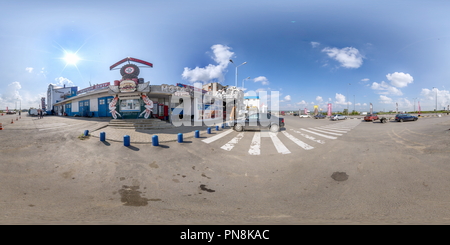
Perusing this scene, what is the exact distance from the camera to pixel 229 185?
4078 millimetres

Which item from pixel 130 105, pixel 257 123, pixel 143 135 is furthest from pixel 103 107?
pixel 257 123

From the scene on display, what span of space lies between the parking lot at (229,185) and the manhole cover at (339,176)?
24mm

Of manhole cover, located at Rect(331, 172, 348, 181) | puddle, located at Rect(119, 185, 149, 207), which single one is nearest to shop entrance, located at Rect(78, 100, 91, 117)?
puddle, located at Rect(119, 185, 149, 207)

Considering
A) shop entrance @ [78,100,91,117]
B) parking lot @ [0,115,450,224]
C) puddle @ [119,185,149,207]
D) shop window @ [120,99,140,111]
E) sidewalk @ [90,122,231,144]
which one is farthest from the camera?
shop entrance @ [78,100,91,117]

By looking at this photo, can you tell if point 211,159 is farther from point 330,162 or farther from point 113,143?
point 113,143

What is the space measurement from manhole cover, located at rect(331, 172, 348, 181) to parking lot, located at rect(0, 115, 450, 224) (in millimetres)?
24

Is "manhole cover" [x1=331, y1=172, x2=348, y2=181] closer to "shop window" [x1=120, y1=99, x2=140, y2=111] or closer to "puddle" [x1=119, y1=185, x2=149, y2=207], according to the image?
"puddle" [x1=119, y1=185, x2=149, y2=207]

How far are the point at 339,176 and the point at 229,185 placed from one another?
3.07 meters

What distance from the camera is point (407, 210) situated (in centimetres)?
282

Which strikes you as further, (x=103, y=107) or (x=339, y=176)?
(x=103, y=107)

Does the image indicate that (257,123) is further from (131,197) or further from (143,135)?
(131,197)

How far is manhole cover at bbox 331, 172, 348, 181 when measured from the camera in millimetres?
4132

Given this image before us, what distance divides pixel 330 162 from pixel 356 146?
2640mm
